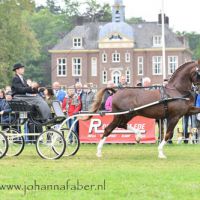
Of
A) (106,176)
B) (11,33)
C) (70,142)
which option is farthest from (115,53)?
(106,176)

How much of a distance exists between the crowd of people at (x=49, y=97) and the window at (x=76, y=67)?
2888 inches

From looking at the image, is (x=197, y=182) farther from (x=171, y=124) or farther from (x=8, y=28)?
(x=8, y=28)

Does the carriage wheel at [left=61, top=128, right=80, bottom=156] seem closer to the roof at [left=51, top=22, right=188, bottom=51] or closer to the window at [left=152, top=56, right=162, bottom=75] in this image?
the roof at [left=51, top=22, right=188, bottom=51]

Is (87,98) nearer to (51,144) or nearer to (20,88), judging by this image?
(20,88)

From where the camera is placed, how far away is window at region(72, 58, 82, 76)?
95.4 meters

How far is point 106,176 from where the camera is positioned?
38.8ft

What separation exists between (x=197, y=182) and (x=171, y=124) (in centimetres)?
455

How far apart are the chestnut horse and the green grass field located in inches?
32.7

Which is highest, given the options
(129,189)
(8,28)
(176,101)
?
(8,28)

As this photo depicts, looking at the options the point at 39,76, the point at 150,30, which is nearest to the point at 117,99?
the point at 150,30

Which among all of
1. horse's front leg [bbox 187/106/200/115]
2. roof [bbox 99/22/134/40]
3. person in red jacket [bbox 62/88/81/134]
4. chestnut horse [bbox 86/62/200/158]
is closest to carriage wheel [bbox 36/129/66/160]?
chestnut horse [bbox 86/62/200/158]

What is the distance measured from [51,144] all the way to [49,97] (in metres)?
2.80

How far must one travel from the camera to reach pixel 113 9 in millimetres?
97812

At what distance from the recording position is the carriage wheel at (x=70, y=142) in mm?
15938
